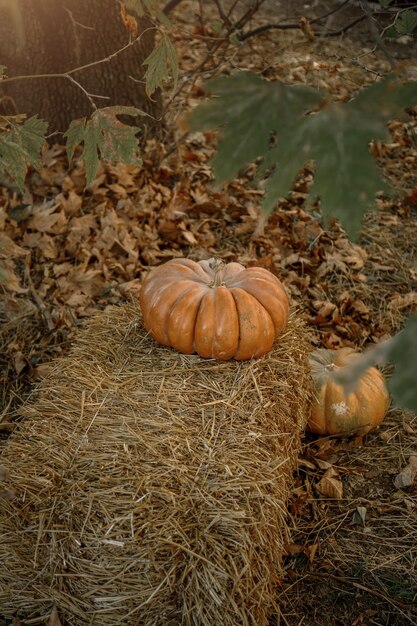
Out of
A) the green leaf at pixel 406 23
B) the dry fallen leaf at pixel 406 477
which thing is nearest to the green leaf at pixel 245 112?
the green leaf at pixel 406 23

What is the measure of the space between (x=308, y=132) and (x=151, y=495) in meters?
1.43

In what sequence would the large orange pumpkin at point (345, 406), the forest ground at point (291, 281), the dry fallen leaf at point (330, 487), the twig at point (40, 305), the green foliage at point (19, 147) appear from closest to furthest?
the green foliage at point (19, 147)
the forest ground at point (291, 281)
the dry fallen leaf at point (330, 487)
the large orange pumpkin at point (345, 406)
the twig at point (40, 305)

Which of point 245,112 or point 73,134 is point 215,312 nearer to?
point 73,134

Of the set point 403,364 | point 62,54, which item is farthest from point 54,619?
point 62,54

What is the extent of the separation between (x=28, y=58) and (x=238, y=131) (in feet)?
12.1

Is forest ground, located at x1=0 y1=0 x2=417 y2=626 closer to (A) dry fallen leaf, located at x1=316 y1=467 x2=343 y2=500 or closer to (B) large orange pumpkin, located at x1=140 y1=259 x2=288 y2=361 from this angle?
(A) dry fallen leaf, located at x1=316 y1=467 x2=343 y2=500

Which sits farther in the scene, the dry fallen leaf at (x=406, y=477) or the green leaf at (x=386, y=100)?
the dry fallen leaf at (x=406, y=477)

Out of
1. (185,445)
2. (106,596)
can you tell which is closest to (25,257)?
(185,445)

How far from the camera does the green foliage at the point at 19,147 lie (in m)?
2.43

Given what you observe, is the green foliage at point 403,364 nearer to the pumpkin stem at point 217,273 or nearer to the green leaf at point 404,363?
the green leaf at point 404,363

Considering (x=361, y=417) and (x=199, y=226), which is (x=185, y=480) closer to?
(x=361, y=417)

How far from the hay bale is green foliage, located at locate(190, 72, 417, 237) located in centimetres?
128

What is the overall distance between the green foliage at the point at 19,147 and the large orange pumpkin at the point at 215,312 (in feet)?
2.51

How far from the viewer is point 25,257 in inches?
159
